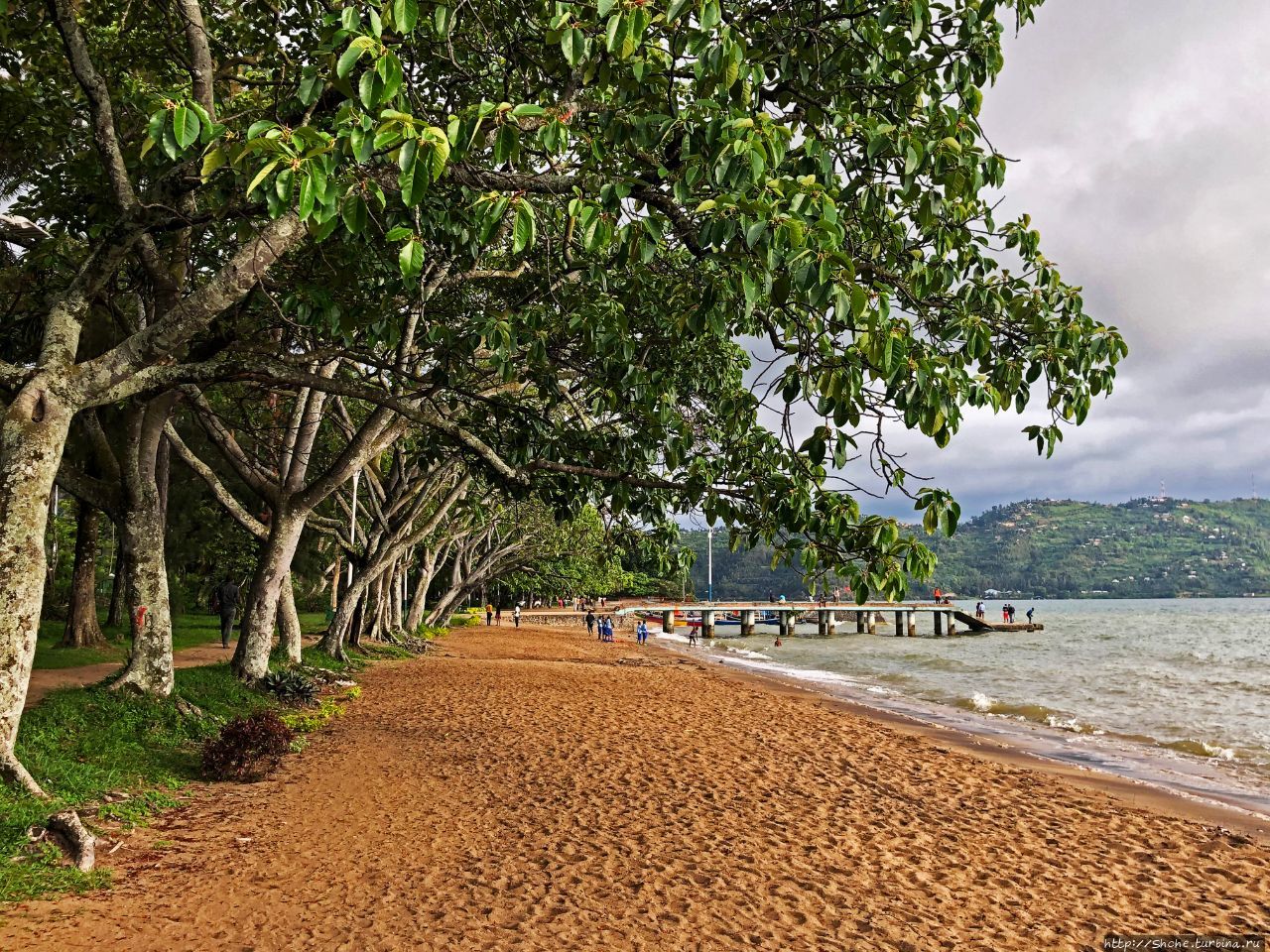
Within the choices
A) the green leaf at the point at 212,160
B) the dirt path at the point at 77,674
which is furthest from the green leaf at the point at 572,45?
→ the dirt path at the point at 77,674

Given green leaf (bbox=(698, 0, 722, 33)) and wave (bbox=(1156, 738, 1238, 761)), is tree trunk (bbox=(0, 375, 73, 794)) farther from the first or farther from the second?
wave (bbox=(1156, 738, 1238, 761))

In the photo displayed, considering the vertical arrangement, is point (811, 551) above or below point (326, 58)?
below

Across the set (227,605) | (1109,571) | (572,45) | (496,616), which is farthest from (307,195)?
(1109,571)

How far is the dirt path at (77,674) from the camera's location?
10.5 m

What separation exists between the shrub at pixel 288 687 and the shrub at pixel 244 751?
11.7ft

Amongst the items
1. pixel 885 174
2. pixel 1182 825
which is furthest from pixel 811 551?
pixel 1182 825

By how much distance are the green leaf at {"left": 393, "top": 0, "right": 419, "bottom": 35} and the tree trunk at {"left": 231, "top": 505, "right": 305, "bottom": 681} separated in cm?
965

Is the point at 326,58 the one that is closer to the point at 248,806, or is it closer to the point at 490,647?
the point at 248,806

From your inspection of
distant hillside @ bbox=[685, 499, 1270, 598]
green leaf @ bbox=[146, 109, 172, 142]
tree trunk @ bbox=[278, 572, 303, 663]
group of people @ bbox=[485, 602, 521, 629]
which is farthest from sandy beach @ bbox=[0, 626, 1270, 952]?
distant hillside @ bbox=[685, 499, 1270, 598]

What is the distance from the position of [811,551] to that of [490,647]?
2686 cm

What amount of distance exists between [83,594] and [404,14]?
58.0 feet

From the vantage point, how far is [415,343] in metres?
11.9

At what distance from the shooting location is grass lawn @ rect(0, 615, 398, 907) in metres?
4.96

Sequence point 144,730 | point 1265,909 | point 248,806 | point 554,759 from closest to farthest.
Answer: point 1265,909 < point 248,806 < point 144,730 < point 554,759
